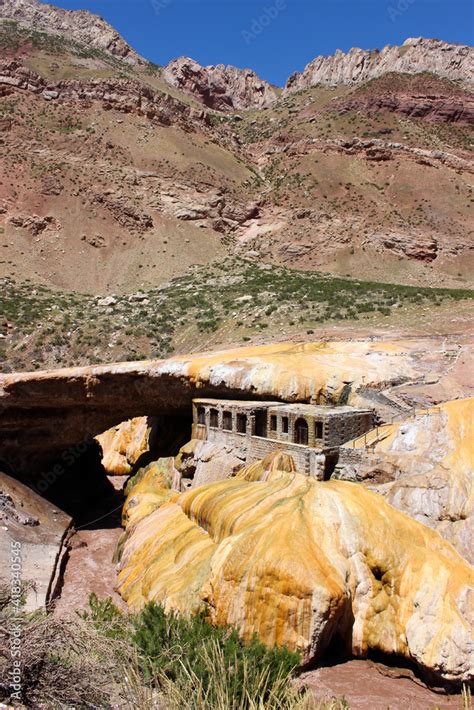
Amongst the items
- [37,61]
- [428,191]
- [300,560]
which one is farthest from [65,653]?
[37,61]

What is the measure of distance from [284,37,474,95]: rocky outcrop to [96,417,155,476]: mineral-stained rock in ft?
271

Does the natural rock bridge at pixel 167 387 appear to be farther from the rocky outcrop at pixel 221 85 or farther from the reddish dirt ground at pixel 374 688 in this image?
the rocky outcrop at pixel 221 85

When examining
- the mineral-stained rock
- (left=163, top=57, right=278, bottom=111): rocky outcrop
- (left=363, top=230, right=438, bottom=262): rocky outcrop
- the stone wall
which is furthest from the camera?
(left=163, top=57, right=278, bottom=111): rocky outcrop

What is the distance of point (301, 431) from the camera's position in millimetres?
17312

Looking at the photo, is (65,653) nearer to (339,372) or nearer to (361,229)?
(339,372)

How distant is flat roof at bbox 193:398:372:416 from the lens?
17.0m

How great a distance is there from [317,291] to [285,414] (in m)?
24.8

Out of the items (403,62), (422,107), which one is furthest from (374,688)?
(403,62)

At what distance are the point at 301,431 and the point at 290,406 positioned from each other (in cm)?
146

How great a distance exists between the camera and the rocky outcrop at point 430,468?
1309 centimetres

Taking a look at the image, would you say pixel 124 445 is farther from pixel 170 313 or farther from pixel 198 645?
pixel 198 645

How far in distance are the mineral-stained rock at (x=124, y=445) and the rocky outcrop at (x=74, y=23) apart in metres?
101

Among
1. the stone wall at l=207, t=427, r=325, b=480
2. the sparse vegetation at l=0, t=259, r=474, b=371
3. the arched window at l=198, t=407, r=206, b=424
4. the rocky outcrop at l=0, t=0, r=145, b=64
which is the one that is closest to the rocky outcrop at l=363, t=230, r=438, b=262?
the sparse vegetation at l=0, t=259, r=474, b=371

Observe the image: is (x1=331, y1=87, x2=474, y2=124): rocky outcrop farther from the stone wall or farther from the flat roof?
the stone wall
